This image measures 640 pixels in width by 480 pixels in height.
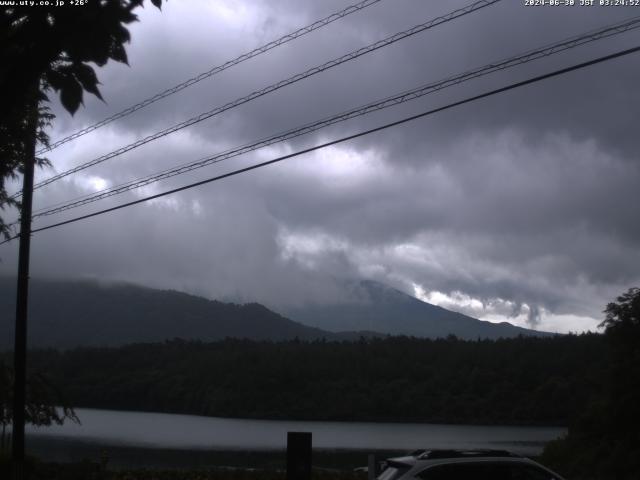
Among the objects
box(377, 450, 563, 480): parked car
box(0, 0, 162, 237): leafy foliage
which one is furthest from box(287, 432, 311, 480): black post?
box(0, 0, 162, 237): leafy foliage

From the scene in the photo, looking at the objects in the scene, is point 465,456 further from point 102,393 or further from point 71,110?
point 102,393

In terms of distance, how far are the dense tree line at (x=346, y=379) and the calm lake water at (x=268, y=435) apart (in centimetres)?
335

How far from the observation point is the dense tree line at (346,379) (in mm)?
86562

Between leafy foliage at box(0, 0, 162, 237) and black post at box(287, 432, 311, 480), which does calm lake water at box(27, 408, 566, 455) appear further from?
leafy foliage at box(0, 0, 162, 237)

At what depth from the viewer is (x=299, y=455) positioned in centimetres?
1514

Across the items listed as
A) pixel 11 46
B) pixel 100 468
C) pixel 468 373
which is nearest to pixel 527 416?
pixel 468 373

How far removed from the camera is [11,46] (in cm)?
611

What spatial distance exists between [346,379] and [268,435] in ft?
101

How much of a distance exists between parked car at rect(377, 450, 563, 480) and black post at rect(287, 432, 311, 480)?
1846 mm

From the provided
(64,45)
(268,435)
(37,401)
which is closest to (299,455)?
Result: (64,45)

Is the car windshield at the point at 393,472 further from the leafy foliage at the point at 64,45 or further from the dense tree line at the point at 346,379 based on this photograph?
the dense tree line at the point at 346,379

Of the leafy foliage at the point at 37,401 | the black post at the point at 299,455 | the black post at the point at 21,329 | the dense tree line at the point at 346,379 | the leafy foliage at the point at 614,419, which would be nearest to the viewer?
the black post at the point at 299,455

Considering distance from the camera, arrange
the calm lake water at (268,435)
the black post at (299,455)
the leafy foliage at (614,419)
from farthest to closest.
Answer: the calm lake water at (268,435) < the leafy foliage at (614,419) < the black post at (299,455)

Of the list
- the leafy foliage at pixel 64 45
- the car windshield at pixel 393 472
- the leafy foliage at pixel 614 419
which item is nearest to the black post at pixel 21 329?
the car windshield at pixel 393 472
